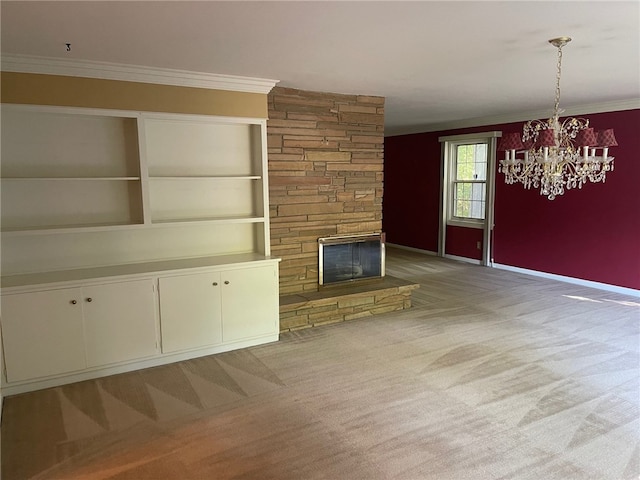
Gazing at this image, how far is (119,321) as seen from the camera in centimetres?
339

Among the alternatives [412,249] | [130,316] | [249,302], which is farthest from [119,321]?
[412,249]

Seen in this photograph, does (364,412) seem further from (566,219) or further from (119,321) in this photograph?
(566,219)

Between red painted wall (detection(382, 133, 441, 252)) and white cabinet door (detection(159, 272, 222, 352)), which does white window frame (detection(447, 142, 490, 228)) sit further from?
white cabinet door (detection(159, 272, 222, 352))

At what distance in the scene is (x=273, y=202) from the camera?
439 centimetres

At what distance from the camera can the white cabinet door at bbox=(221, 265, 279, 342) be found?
12.5 ft

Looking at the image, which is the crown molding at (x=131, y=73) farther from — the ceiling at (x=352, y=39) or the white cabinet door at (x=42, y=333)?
the white cabinet door at (x=42, y=333)

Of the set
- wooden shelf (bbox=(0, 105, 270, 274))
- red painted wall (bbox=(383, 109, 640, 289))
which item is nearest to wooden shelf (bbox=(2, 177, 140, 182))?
wooden shelf (bbox=(0, 105, 270, 274))

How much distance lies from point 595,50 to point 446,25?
4.35ft

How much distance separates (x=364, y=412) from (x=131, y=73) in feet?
9.75

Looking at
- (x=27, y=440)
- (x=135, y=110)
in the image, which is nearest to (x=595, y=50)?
(x=135, y=110)

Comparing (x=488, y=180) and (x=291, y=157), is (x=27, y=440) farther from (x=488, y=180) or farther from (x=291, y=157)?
(x=488, y=180)

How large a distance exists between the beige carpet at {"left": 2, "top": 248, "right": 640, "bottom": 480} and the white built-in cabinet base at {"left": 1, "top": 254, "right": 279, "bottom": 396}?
0.43 feet

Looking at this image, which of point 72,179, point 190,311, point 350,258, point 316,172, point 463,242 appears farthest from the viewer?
point 463,242

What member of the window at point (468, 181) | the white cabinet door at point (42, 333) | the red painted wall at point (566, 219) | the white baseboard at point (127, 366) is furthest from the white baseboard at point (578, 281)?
the white cabinet door at point (42, 333)
